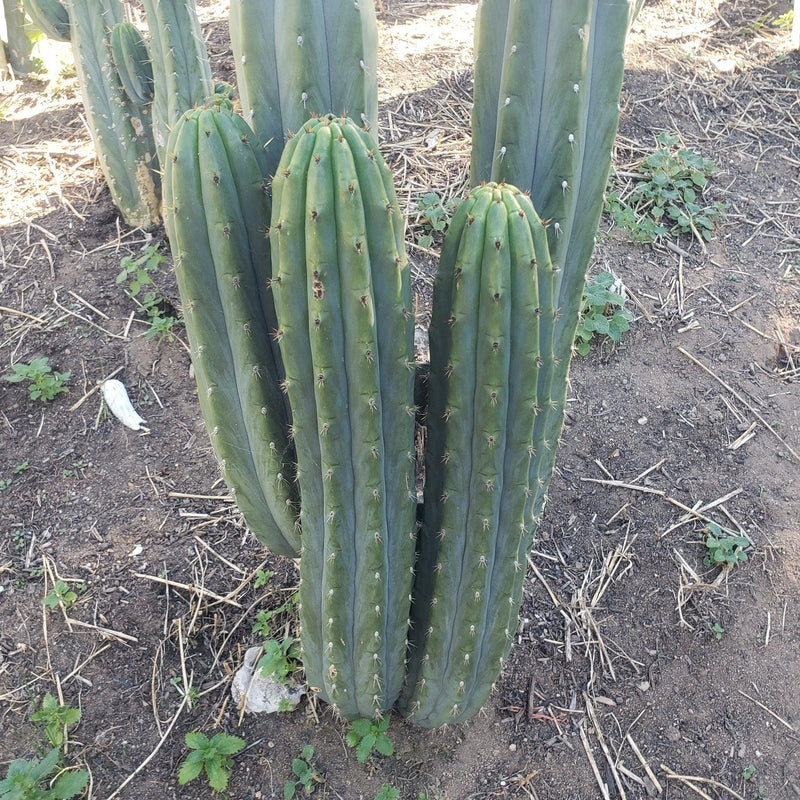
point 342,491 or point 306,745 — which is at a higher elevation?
point 342,491

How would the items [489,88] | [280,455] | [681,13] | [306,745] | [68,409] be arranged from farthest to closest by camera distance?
[681,13] → [68,409] → [306,745] → [280,455] → [489,88]

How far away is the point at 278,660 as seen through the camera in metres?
2.42

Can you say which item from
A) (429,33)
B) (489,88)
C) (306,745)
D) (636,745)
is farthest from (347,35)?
(429,33)

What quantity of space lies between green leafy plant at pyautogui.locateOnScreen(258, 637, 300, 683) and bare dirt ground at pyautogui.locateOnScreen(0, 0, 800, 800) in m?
0.13

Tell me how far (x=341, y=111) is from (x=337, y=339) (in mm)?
632

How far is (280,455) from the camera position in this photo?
2.02m

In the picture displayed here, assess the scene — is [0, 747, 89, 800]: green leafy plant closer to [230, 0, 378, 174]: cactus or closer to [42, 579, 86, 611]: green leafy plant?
[42, 579, 86, 611]: green leafy plant

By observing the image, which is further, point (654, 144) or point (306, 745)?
point (654, 144)

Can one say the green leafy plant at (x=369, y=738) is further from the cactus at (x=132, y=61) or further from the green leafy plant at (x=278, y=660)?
the cactus at (x=132, y=61)

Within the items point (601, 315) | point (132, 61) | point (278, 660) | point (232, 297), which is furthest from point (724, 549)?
point (132, 61)

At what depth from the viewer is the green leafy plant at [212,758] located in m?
2.21

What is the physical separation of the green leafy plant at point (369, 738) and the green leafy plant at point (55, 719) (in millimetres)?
884

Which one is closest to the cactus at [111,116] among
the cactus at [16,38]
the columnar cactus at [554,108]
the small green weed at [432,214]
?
the small green weed at [432,214]

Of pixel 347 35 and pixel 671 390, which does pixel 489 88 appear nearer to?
pixel 347 35
